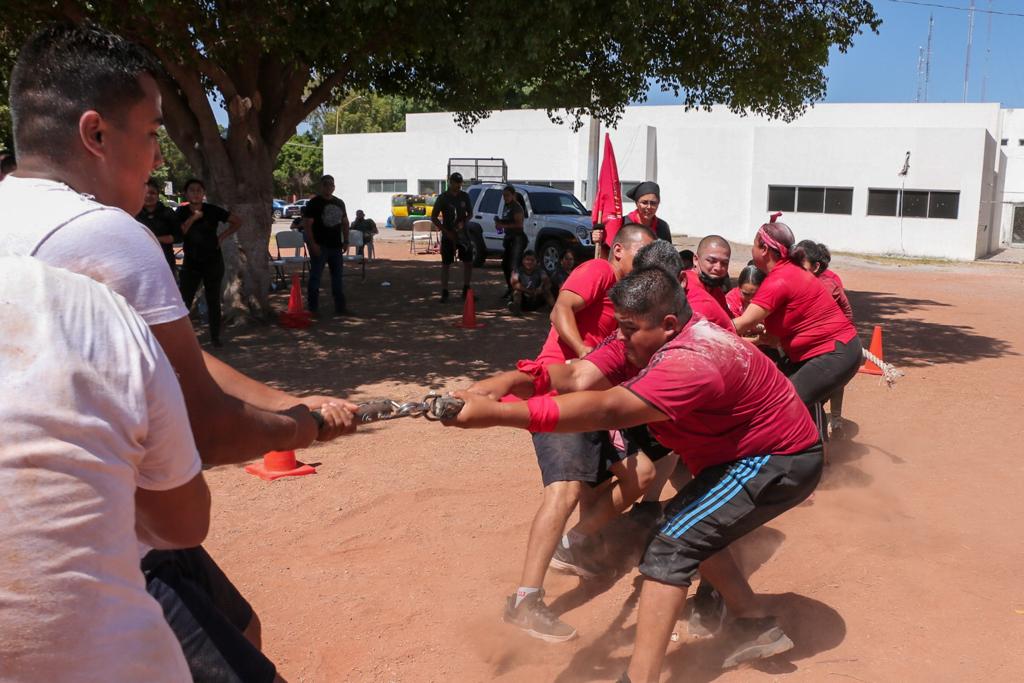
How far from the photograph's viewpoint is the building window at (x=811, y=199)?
1174 inches

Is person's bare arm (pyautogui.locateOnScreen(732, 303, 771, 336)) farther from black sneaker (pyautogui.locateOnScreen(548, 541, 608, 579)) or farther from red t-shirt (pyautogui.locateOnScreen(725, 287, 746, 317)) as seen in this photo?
black sneaker (pyautogui.locateOnScreen(548, 541, 608, 579))

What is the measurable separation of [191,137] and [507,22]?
4.70 metres

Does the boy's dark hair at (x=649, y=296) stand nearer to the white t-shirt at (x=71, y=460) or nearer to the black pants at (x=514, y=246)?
the white t-shirt at (x=71, y=460)

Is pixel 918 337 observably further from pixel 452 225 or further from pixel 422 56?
pixel 422 56

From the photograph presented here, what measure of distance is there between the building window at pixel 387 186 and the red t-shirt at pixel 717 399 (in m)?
37.1

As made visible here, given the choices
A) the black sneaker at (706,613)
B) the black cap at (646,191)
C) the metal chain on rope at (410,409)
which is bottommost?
the black sneaker at (706,613)

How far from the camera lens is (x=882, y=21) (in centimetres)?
1238

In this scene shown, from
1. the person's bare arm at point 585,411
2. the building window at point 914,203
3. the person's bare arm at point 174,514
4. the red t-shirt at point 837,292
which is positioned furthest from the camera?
the building window at point 914,203

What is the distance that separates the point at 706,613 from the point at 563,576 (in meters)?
0.86

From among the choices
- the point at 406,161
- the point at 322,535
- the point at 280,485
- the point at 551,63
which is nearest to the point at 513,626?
the point at 322,535

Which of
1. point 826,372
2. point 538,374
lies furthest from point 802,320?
point 538,374

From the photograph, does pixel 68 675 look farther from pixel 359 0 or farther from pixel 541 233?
pixel 541 233

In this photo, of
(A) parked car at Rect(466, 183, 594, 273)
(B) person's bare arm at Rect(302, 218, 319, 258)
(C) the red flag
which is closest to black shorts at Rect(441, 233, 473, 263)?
(A) parked car at Rect(466, 183, 594, 273)

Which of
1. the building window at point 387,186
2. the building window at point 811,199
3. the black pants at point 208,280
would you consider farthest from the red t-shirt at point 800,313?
the building window at point 387,186
